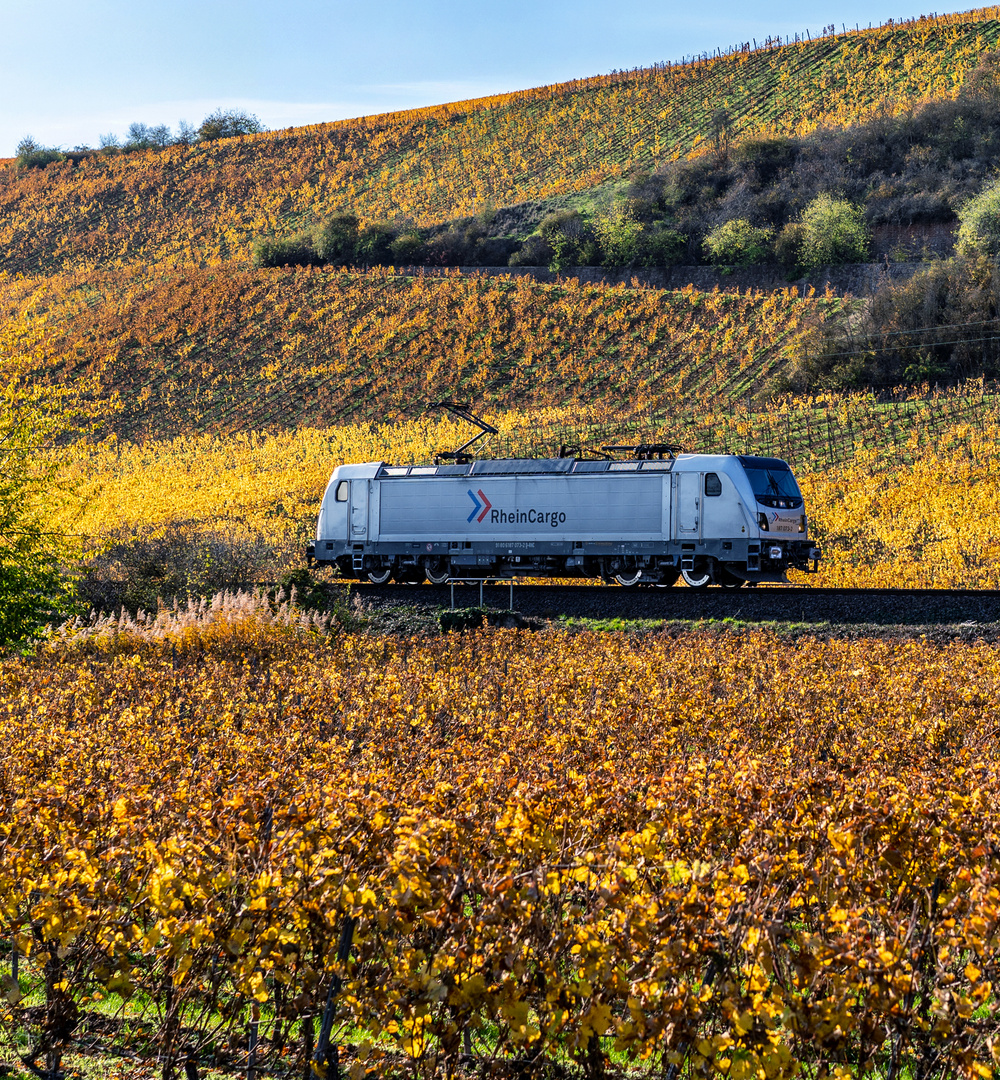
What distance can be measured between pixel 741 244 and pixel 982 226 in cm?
1436

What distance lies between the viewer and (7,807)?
18.5 feet

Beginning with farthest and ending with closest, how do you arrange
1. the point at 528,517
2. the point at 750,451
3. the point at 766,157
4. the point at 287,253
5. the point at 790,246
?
the point at 287,253
the point at 766,157
the point at 790,246
the point at 750,451
the point at 528,517

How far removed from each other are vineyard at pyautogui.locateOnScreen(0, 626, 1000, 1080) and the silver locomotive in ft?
48.7

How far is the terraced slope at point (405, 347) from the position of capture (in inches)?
2052

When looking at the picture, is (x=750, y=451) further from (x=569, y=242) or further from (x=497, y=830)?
(x=569, y=242)

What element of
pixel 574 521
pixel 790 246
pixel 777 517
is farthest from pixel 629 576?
pixel 790 246

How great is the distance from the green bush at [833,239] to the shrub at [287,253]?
38415mm

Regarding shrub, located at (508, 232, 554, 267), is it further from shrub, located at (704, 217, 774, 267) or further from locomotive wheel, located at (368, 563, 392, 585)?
locomotive wheel, located at (368, 563, 392, 585)

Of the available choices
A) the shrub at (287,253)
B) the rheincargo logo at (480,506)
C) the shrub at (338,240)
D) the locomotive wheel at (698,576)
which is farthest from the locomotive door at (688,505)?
the shrub at (287,253)

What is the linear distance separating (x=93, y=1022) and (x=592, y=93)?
11229cm

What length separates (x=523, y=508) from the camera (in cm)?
2450

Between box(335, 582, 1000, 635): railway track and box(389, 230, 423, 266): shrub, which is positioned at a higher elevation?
box(389, 230, 423, 266): shrub

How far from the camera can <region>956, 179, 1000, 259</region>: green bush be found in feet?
160

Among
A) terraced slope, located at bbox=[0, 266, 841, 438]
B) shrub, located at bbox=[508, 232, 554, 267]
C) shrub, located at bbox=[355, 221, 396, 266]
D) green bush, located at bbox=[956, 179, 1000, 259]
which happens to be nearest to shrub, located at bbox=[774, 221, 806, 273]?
terraced slope, located at bbox=[0, 266, 841, 438]
